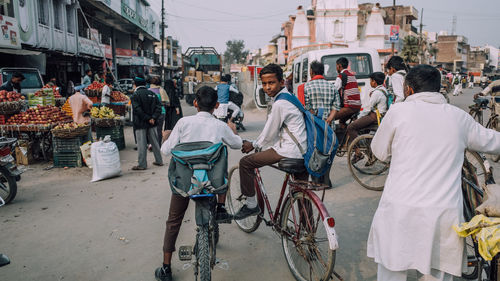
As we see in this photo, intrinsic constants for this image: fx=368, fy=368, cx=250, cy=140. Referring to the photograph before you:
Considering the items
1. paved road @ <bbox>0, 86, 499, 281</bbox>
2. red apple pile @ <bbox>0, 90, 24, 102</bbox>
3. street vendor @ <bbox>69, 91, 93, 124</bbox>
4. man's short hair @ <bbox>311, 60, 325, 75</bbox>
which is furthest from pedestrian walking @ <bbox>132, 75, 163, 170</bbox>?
man's short hair @ <bbox>311, 60, 325, 75</bbox>

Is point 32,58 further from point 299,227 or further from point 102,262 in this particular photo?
point 299,227

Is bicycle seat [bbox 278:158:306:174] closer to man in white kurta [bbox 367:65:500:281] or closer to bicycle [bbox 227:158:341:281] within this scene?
bicycle [bbox 227:158:341:281]

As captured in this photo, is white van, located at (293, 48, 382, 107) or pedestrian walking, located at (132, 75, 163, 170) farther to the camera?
white van, located at (293, 48, 382, 107)

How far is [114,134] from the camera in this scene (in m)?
→ 9.15

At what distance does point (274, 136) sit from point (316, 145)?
1.30ft

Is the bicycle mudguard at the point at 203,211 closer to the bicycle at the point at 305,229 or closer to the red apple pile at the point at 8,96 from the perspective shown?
the bicycle at the point at 305,229

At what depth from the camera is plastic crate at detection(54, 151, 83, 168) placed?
7.45 metres

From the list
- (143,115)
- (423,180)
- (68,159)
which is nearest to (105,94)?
(68,159)

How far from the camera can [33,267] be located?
361 centimetres

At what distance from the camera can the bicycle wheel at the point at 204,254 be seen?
2.74 m

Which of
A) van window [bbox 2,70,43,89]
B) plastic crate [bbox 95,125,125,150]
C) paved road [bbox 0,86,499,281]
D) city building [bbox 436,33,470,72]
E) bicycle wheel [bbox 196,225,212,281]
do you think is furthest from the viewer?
city building [bbox 436,33,470,72]

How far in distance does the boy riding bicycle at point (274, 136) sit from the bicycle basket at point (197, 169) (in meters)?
0.50

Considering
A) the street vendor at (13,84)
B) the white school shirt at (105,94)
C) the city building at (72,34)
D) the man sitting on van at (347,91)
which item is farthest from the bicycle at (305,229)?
the city building at (72,34)

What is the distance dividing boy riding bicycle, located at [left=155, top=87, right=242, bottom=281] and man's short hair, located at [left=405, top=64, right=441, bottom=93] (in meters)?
1.51
